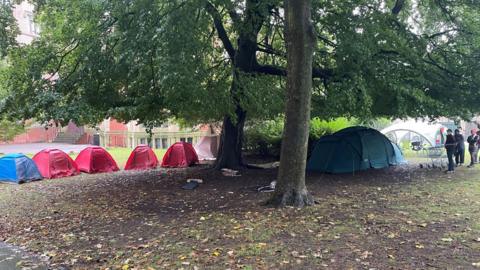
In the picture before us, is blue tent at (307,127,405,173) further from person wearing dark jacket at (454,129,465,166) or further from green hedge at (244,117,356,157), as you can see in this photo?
green hedge at (244,117,356,157)

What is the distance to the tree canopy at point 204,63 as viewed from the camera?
32.8 ft

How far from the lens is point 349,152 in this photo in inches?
586

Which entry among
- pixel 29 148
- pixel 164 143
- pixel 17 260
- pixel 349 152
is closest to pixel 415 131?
pixel 349 152

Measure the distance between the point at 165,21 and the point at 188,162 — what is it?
33.6ft

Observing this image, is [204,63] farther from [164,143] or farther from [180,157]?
[164,143]

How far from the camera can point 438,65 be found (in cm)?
1225

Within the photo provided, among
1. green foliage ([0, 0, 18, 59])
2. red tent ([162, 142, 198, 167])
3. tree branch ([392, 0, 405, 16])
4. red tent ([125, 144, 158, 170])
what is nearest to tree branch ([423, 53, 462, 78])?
tree branch ([392, 0, 405, 16])

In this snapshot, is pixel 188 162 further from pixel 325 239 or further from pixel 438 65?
pixel 325 239

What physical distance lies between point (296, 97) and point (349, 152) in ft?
23.6

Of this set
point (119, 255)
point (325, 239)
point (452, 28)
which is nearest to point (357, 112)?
point (452, 28)

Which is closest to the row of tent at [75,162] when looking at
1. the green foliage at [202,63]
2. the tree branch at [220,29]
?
the green foliage at [202,63]

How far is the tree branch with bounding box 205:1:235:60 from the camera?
1071 cm

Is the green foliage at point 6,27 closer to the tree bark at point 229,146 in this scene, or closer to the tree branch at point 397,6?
the tree bark at point 229,146

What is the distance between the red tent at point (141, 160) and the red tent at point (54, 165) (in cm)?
241
